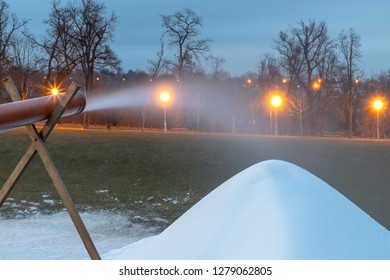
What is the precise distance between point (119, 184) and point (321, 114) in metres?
32.1

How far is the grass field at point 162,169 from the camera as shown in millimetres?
13438

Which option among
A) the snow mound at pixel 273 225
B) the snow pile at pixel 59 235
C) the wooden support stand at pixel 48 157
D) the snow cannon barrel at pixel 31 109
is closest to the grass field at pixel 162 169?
the snow pile at pixel 59 235

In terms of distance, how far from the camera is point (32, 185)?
1511 centimetres

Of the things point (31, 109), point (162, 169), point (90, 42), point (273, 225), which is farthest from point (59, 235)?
point (90, 42)

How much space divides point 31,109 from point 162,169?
41.2 ft

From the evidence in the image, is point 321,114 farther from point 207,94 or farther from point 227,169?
point 227,169

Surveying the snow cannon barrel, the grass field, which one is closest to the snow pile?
the grass field

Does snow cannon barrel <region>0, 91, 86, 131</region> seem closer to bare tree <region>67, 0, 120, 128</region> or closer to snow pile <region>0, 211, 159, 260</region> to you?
snow pile <region>0, 211, 159, 260</region>

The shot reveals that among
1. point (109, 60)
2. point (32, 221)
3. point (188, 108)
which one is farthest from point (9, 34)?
point (32, 221)

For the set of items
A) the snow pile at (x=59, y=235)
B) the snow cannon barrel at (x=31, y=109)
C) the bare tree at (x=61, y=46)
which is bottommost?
the snow pile at (x=59, y=235)

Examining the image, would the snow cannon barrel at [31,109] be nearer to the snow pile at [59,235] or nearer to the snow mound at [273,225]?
the snow mound at [273,225]

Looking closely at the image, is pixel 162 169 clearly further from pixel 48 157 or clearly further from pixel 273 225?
pixel 273 225

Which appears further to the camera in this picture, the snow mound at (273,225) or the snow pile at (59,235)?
the snow pile at (59,235)

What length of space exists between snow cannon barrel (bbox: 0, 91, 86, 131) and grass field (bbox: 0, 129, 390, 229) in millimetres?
6684
